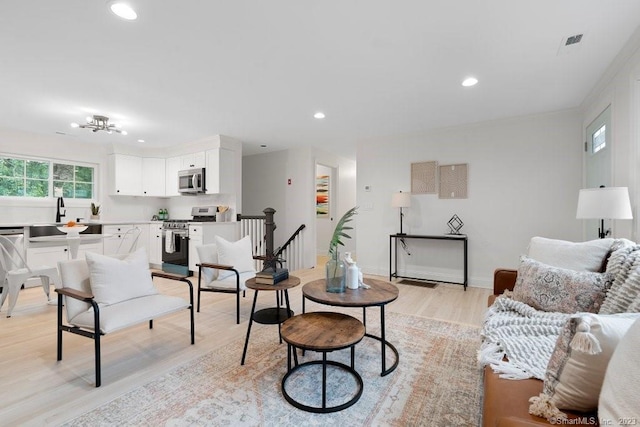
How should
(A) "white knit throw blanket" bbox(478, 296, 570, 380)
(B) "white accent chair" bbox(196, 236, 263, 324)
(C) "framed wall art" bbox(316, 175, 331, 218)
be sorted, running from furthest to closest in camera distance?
(C) "framed wall art" bbox(316, 175, 331, 218) < (B) "white accent chair" bbox(196, 236, 263, 324) < (A) "white knit throw blanket" bbox(478, 296, 570, 380)

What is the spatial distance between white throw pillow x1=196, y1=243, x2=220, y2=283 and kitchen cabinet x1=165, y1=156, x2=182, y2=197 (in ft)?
9.61

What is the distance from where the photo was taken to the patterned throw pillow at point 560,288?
1.74 metres

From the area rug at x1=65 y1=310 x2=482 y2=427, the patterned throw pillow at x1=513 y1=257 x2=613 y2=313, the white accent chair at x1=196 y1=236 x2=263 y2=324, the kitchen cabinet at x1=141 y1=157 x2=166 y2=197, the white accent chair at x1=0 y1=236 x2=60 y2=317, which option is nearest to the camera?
the area rug at x1=65 y1=310 x2=482 y2=427

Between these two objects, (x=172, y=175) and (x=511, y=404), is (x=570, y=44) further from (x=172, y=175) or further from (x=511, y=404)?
(x=172, y=175)

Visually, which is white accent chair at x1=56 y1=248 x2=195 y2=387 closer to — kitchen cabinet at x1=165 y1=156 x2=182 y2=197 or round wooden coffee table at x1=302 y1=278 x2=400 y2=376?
round wooden coffee table at x1=302 y1=278 x2=400 y2=376

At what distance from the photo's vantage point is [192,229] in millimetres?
5035

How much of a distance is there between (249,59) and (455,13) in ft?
5.13

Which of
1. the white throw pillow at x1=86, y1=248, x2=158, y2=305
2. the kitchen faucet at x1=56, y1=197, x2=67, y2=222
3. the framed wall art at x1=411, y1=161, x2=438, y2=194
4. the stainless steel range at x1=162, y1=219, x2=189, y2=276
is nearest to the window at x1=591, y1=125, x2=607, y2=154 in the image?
the framed wall art at x1=411, y1=161, x2=438, y2=194

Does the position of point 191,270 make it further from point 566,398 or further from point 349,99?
point 566,398

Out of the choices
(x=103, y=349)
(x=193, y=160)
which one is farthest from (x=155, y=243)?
(x=103, y=349)

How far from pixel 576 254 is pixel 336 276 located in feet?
5.30

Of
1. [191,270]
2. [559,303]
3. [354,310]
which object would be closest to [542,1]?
[559,303]

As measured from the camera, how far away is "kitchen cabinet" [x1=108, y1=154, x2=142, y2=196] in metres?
5.56

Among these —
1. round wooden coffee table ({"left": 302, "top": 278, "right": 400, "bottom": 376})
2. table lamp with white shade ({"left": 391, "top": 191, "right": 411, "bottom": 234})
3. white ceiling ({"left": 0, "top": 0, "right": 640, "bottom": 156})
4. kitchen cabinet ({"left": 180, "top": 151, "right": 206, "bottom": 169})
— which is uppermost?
white ceiling ({"left": 0, "top": 0, "right": 640, "bottom": 156})
